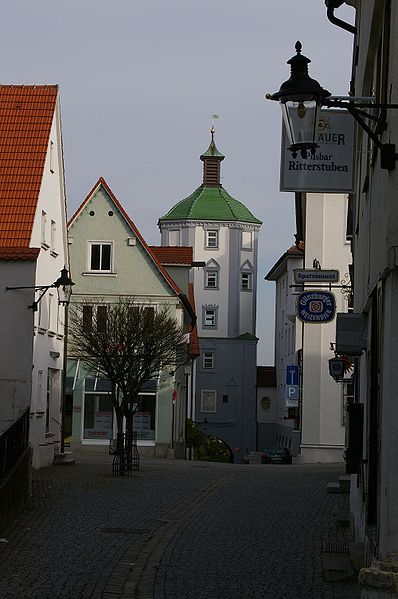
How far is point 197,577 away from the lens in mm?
12969

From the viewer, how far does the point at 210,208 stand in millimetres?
105375

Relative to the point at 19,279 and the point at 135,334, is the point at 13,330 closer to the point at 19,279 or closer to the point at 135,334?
the point at 19,279

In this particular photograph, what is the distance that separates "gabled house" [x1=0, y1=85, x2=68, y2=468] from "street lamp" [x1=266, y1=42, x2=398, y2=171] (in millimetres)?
21687

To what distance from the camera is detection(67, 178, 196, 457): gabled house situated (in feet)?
159

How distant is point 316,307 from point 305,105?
64.4 ft

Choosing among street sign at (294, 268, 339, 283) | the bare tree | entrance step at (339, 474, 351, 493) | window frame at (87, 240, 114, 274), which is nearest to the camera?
street sign at (294, 268, 339, 283)

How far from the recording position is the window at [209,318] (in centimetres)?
9825

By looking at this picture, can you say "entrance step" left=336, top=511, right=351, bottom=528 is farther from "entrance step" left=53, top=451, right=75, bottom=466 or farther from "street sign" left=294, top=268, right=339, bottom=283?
"entrance step" left=53, top=451, right=75, bottom=466

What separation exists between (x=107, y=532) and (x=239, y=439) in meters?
76.2

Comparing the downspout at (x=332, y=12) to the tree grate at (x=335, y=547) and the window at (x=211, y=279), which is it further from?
the window at (x=211, y=279)

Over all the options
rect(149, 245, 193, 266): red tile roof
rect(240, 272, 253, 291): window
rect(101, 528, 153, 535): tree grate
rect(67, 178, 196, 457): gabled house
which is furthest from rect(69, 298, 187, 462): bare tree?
rect(240, 272, 253, 291): window

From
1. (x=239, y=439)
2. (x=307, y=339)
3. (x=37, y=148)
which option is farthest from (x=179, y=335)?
(x=239, y=439)

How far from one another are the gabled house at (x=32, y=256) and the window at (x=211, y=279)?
204 feet

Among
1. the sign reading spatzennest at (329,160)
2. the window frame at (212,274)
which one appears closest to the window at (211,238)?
the window frame at (212,274)
